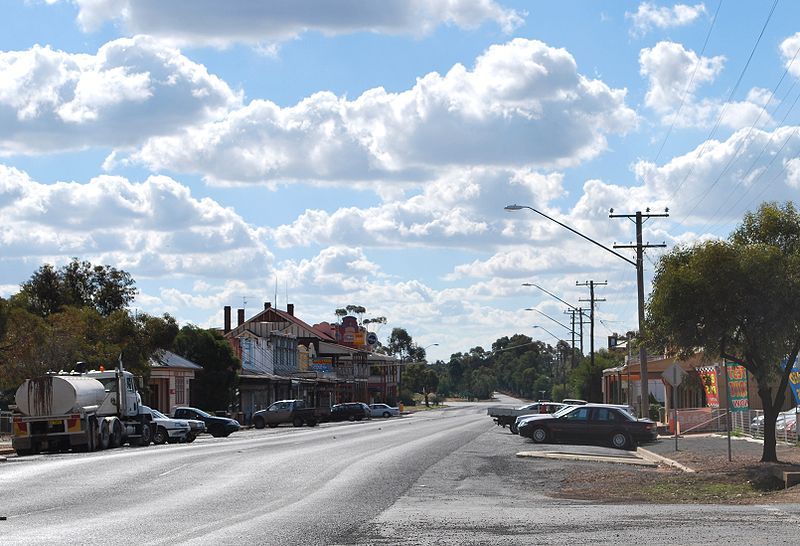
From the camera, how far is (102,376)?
40.8 metres

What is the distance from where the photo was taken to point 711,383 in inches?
1957

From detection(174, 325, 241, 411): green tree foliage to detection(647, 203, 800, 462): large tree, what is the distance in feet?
181

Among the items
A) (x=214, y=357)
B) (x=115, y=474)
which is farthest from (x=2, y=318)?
(x=214, y=357)

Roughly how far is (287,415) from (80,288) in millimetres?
14653

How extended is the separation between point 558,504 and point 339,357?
381ft

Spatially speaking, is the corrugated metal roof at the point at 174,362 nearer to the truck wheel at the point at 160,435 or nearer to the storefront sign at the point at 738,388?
the truck wheel at the point at 160,435

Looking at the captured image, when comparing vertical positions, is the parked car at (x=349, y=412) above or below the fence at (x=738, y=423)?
below

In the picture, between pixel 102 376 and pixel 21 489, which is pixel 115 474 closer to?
pixel 21 489

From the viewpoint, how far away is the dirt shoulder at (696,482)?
65.1ft

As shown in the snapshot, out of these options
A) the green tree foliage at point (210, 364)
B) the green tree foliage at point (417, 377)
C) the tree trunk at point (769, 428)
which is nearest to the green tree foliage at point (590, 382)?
the green tree foliage at point (210, 364)

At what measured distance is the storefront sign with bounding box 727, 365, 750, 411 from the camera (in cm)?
4288

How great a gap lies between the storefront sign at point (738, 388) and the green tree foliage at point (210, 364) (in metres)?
41.9

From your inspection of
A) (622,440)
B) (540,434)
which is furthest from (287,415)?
(622,440)

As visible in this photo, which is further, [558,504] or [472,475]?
[472,475]
